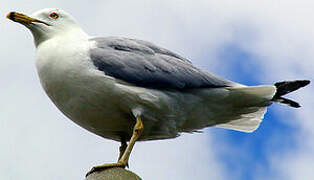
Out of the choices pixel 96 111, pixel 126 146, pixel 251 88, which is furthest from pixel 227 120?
pixel 96 111

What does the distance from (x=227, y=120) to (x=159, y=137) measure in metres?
0.96

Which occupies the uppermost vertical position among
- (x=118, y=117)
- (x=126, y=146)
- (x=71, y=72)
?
(x=71, y=72)

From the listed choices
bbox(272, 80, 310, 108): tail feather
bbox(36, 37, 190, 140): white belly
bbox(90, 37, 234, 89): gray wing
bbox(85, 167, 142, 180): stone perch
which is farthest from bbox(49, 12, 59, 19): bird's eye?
bbox(272, 80, 310, 108): tail feather

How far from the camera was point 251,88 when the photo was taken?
25.6 ft

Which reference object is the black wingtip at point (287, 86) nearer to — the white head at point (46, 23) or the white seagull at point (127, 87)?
the white seagull at point (127, 87)

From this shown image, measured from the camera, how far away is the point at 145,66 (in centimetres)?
737

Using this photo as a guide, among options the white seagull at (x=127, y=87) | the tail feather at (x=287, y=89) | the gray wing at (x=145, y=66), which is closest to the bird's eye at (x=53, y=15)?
the white seagull at (x=127, y=87)

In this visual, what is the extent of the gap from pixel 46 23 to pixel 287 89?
311cm

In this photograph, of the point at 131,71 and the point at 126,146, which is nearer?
the point at 131,71

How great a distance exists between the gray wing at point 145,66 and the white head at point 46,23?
0.41 m

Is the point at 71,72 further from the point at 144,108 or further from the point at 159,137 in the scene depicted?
the point at 159,137

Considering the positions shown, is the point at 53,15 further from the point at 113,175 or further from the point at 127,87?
the point at 113,175

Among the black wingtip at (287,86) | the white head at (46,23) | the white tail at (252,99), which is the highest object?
the white head at (46,23)

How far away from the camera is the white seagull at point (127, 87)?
712cm
